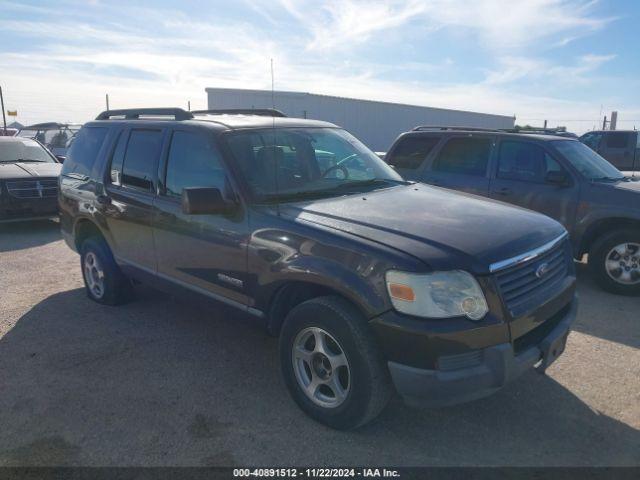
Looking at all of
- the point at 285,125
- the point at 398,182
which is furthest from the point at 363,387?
the point at 285,125

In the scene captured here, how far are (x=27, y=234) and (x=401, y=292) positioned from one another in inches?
327

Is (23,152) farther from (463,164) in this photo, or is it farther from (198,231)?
(463,164)

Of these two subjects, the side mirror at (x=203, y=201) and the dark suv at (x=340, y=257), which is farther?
the side mirror at (x=203, y=201)

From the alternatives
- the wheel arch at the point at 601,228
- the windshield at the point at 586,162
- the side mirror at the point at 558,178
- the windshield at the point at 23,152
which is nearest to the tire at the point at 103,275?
the side mirror at the point at 558,178

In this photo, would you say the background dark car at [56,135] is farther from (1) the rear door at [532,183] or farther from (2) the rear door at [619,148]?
(2) the rear door at [619,148]

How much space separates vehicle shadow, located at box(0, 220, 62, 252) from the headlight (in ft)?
23.4

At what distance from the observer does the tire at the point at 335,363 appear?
270 cm

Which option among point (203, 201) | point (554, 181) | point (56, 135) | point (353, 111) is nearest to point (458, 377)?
point (203, 201)

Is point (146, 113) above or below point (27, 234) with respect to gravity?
above

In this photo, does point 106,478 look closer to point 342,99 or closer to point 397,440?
point 397,440

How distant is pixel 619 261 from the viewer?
5391 mm

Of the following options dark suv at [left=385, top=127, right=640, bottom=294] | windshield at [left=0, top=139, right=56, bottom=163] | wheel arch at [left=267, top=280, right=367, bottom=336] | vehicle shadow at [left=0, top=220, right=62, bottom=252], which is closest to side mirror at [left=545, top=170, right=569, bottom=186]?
dark suv at [left=385, top=127, right=640, bottom=294]

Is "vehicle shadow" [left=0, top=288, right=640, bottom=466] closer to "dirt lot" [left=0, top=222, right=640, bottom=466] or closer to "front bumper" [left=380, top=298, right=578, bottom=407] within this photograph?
"dirt lot" [left=0, top=222, right=640, bottom=466]

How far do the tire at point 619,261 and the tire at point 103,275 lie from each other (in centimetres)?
507
